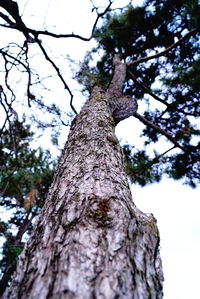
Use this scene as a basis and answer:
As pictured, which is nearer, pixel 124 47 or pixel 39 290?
pixel 39 290

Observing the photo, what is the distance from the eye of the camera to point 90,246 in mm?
655

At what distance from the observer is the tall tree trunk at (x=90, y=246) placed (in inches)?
21.6

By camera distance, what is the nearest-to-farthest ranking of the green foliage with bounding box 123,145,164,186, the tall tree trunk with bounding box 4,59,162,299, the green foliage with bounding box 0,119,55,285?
the tall tree trunk with bounding box 4,59,162,299 → the green foliage with bounding box 123,145,164,186 → the green foliage with bounding box 0,119,55,285

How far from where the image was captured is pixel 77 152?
1336 millimetres

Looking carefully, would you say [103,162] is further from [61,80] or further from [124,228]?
[61,80]

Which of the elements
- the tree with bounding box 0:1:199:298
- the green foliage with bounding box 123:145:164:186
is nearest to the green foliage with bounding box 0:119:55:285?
the green foliage with bounding box 123:145:164:186

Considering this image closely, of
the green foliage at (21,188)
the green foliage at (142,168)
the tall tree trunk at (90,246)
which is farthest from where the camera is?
the green foliage at (21,188)

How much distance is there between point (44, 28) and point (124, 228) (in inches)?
84.6

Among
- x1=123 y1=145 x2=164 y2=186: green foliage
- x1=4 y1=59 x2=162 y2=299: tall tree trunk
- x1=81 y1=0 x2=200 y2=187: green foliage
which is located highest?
x1=81 y1=0 x2=200 y2=187: green foliage

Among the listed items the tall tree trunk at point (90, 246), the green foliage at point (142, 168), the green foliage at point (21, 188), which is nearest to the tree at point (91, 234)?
the tall tree trunk at point (90, 246)

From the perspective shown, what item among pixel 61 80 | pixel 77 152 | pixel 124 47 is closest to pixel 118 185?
pixel 77 152

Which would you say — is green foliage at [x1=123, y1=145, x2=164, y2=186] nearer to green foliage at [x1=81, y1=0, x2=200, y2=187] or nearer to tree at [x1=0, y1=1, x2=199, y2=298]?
green foliage at [x1=81, y1=0, x2=200, y2=187]

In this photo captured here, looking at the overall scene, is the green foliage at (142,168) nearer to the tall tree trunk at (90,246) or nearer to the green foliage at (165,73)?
the green foliage at (165,73)

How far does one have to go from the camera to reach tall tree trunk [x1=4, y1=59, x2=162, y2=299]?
0.55 metres
